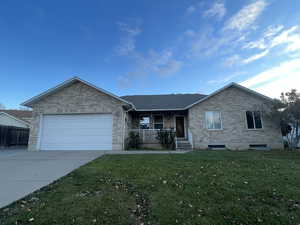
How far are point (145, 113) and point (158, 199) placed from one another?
39.6 feet

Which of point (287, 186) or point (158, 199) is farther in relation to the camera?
point (287, 186)

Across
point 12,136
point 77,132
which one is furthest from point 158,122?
point 12,136

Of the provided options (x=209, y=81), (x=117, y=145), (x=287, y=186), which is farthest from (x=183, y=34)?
(x=287, y=186)

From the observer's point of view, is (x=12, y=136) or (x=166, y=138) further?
(x=12, y=136)

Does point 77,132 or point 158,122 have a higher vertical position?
point 158,122

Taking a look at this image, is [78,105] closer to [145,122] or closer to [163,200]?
[145,122]

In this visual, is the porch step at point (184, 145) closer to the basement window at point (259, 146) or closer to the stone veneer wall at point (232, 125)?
the stone veneer wall at point (232, 125)

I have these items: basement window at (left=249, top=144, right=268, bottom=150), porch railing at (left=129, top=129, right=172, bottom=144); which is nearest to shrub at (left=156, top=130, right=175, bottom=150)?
porch railing at (left=129, top=129, right=172, bottom=144)

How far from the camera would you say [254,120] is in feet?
41.3

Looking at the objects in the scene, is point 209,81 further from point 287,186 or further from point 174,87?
point 287,186

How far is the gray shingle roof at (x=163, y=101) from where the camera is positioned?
14305 millimetres

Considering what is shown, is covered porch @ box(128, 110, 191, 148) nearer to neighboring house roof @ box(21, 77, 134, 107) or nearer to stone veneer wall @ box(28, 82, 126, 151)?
stone veneer wall @ box(28, 82, 126, 151)

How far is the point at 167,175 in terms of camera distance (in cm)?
486

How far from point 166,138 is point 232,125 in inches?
218
